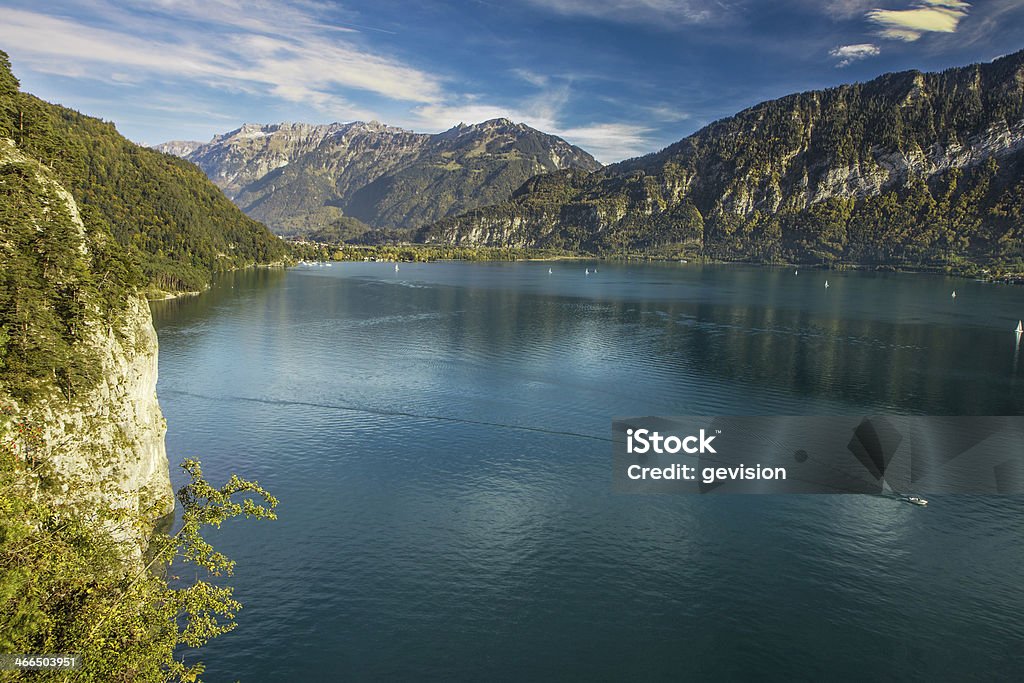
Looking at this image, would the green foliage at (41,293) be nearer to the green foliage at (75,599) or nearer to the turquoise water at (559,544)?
the green foliage at (75,599)

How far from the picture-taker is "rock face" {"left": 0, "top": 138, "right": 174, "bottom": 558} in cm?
4106

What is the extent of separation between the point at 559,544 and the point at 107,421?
1453 inches

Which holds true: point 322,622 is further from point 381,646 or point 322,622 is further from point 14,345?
point 14,345

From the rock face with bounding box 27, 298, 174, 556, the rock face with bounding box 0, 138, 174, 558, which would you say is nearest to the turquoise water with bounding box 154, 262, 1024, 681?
the rock face with bounding box 27, 298, 174, 556

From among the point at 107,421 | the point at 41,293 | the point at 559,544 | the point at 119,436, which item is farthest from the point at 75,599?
the point at 559,544

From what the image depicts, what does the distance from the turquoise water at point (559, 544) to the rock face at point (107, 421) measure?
8.84 metres

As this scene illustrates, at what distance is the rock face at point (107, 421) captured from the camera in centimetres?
4106

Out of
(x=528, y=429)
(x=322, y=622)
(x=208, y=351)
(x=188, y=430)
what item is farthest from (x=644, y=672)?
(x=208, y=351)

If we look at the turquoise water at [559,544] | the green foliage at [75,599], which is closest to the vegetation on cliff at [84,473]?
the green foliage at [75,599]

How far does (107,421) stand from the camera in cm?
4738

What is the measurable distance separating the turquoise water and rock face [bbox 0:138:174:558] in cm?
884

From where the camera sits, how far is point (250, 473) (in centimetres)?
6800

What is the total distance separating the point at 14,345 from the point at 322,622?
2735cm

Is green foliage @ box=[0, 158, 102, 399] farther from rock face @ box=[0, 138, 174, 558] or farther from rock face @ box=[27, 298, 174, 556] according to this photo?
rock face @ box=[27, 298, 174, 556]
